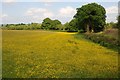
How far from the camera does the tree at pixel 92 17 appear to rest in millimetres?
87562

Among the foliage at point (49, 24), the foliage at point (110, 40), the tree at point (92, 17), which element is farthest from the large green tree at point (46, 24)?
the foliage at point (110, 40)

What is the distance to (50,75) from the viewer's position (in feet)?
45.4

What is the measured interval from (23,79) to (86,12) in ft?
253

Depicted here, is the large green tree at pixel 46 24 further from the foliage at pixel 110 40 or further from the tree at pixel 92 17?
the foliage at pixel 110 40

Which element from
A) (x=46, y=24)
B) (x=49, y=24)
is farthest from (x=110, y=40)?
(x=49, y=24)

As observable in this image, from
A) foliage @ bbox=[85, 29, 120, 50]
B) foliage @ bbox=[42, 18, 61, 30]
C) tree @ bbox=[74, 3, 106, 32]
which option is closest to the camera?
foliage @ bbox=[85, 29, 120, 50]

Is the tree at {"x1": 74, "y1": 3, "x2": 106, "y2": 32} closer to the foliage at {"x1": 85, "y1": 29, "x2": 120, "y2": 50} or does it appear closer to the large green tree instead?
the foliage at {"x1": 85, "y1": 29, "x2": 120, "y2": 50}

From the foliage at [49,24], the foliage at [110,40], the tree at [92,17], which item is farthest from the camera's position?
the foliage at [49,24]

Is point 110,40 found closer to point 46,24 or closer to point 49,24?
point 46,24

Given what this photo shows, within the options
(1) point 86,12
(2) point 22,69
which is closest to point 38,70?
(2) point 22,69

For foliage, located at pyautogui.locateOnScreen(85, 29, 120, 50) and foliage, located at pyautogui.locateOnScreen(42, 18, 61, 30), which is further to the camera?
foliage, located at pyautogui.locateOnScreen(42, 18, 61, 30)

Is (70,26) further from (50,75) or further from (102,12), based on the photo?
(50,75)

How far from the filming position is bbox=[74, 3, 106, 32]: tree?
87.6 metres

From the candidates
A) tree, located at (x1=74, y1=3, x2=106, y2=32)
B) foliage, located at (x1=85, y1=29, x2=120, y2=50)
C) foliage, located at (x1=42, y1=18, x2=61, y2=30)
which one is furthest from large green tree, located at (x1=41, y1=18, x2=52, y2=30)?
foliage, located at (x1=85, y1=29, x2=120, y2=50)
